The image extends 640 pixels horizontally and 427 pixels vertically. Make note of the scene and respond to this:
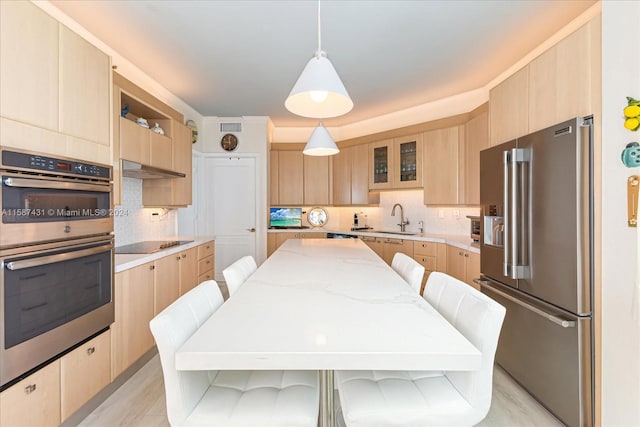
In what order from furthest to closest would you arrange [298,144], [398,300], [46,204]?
[298,144], [46,204], [398,300]

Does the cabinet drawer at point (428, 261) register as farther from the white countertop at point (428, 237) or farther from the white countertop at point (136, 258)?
the white countertop at point (136, 258)

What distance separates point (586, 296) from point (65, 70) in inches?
118

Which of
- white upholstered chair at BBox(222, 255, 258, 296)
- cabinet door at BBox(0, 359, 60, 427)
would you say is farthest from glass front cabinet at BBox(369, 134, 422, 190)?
cabinet door at BBox(0, 359, 60, 427)

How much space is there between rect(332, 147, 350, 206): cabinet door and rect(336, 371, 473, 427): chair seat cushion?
400 cm

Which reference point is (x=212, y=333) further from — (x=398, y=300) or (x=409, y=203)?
(x=409, y=203)

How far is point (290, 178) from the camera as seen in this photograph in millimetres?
5406

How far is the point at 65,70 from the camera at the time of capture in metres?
1.70

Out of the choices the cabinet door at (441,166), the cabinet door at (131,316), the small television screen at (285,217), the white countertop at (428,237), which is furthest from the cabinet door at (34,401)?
the small television screen at (285,217)

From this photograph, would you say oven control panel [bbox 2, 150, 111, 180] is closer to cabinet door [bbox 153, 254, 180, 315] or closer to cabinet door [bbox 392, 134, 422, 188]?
cabinet door [bbox 153, 254, 180, 315]

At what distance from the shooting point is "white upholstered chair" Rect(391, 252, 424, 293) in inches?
69.9

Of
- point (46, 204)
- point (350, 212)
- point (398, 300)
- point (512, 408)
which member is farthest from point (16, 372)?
point (350, 212)

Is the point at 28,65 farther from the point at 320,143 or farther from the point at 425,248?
the point at 425,248

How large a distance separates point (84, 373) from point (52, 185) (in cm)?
107

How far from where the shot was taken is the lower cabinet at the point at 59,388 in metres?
1.38
